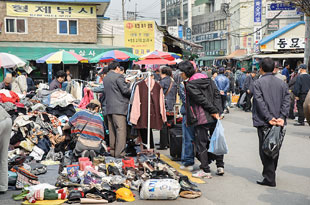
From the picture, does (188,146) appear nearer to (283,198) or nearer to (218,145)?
(218,145)

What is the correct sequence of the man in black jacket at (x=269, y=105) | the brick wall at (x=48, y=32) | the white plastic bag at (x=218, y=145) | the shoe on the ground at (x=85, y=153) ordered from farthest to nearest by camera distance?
the brick wall at (x=48, y=32), the shoe on the ground at (x=85, y=153), the white plastic bag at (x=218, y=145), the man in black jacket at (x=269, y=105)

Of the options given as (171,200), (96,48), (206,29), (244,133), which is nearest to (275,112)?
(171,200)

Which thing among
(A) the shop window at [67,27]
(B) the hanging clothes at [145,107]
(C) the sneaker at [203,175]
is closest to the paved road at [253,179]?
(C) the sneaker at [203,175]

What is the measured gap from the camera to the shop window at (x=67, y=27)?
83.5ft

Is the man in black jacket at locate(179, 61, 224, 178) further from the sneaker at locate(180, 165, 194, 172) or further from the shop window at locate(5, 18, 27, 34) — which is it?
the shop window at locate(5, 18, 27, 34)

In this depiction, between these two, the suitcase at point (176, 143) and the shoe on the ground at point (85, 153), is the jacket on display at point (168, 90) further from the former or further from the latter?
the shoe on the ground at point (85, 153)

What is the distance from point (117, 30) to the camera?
89.6 feet

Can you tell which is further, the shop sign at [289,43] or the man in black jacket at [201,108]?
the shop sign at [289,43]

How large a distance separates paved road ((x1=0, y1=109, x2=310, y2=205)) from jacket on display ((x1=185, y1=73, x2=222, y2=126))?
1.04 metres

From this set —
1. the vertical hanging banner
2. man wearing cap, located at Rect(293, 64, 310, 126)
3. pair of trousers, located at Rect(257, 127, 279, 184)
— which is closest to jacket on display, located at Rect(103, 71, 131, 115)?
pair of trousers, located at Rect(257, 127, 279, 184)

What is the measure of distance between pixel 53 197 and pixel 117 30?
22695mm

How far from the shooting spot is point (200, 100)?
258 inches

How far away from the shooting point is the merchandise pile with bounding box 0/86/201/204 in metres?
5.55

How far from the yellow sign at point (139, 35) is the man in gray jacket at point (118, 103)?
1914 centimetres
